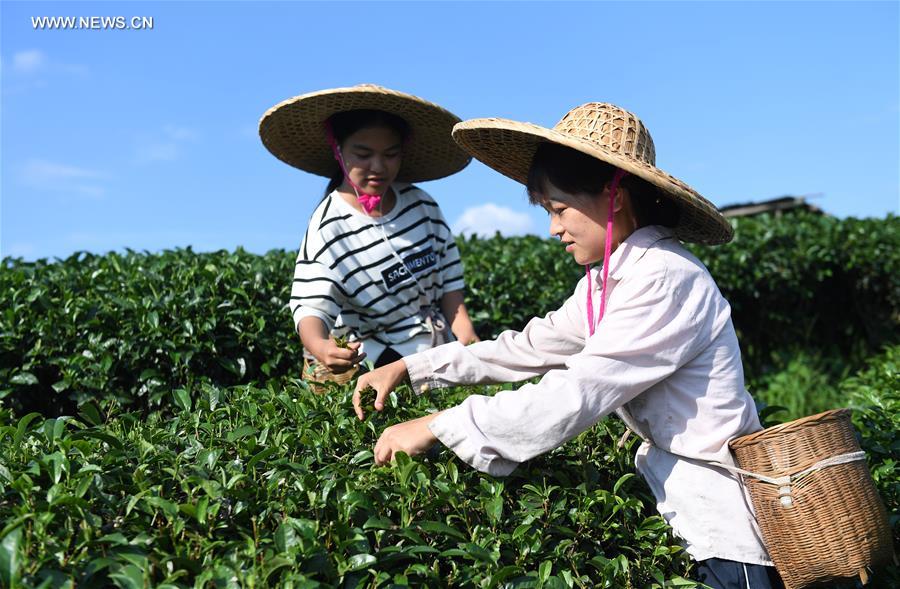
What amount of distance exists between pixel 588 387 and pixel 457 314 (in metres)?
1.81

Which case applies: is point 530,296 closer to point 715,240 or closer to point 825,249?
point 715,240

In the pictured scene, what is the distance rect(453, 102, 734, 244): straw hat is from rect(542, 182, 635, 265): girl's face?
0.40ft

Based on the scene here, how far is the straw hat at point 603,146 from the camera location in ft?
7.75

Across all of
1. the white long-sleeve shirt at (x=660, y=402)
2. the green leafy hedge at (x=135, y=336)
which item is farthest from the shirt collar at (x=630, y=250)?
the green leafy hedge at (x=135, y=336)

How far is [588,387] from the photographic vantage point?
223 cm

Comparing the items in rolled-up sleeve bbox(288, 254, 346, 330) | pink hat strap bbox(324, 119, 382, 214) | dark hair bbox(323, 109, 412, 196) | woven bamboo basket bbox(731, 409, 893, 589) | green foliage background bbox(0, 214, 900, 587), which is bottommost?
woven bamboo basket bbox(731, 409, 893, 589)

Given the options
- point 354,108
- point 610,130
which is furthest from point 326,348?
point 610,130

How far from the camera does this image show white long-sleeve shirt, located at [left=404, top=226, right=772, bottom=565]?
2.22 m

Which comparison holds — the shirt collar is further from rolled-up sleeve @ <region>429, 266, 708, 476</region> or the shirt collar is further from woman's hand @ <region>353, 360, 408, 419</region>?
woman's hand @ <region>353, 360, 408, 419</region>

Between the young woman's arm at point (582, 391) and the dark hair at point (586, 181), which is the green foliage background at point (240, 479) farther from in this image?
the dark hair at point (586, 181)

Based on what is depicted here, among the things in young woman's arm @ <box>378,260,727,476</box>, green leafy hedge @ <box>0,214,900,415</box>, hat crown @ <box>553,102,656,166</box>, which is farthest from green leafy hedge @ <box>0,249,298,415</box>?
hat crown @ <box>553,102,656,166</box>

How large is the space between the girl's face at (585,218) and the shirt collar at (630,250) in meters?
0.04

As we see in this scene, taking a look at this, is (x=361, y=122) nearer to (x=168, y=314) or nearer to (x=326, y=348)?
(x=326, y=348)

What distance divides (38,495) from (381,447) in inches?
32.2
